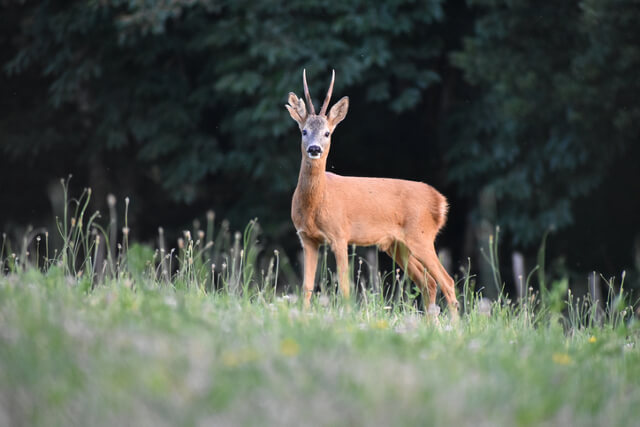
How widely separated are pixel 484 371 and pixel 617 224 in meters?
9.57

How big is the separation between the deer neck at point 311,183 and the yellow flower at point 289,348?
114 inches

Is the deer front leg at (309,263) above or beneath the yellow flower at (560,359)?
beneath

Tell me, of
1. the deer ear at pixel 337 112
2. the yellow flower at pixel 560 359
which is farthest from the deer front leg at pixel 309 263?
the yellow flower at pixel 560 359

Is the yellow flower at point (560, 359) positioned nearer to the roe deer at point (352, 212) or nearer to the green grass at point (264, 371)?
the green grass at point (264, 371)

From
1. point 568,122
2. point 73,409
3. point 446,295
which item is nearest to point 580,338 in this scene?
point 446,295

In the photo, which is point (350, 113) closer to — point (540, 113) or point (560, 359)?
point (540, 113)

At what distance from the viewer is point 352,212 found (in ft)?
22.9

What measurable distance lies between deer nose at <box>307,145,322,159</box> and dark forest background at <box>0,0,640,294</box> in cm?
527

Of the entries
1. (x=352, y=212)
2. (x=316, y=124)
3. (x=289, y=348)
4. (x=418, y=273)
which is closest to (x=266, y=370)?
(x=289, y=348)

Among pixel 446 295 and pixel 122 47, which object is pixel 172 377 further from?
pixel 122 47

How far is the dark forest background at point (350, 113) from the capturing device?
11742 millimetres

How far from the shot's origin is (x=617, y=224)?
12.8 meters

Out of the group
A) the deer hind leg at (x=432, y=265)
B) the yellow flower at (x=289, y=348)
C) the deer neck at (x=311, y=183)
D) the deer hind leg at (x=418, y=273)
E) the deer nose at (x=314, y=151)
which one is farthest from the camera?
the deer hind leg at (x=418, y=273)

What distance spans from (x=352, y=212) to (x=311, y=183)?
0.49 metres
